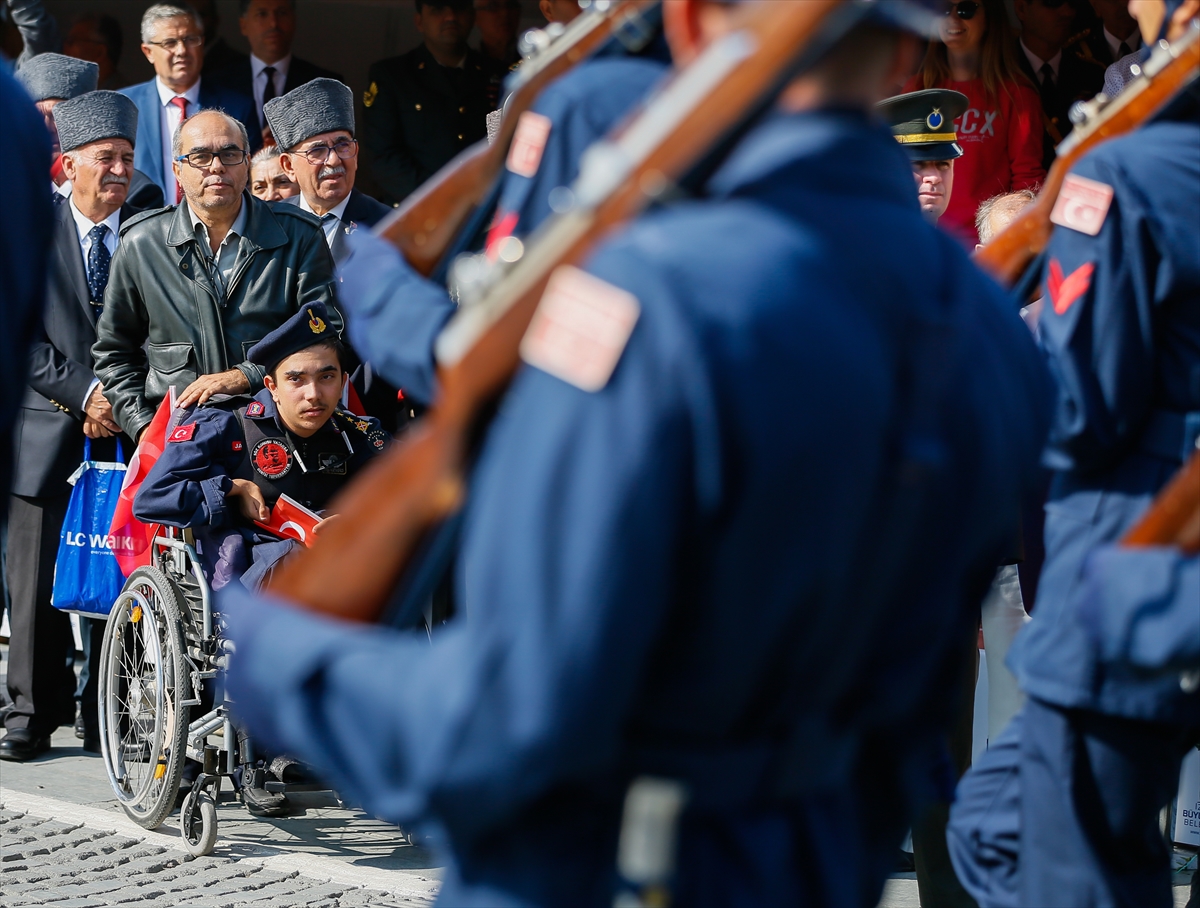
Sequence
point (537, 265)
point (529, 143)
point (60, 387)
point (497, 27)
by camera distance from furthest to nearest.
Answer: point (497, 27), point (60, 387), point (529, 143), point (537, 265)

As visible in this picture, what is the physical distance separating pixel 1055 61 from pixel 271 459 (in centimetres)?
406

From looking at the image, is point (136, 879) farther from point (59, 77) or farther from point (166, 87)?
point (166, 87)

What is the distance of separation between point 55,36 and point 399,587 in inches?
275

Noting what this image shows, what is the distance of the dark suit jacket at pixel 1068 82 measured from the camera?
6859 mm

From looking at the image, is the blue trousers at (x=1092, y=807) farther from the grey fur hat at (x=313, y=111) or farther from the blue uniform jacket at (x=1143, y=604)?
the grey fur hat at (x=313, y=111)

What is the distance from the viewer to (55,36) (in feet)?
24.9

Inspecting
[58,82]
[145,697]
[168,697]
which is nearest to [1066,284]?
[168,697]

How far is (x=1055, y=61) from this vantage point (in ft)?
23.1

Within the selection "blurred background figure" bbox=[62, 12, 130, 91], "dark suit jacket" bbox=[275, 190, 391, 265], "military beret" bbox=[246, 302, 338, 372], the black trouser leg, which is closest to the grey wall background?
"blurred background figure" bbox=[62, 12, 130, 91]

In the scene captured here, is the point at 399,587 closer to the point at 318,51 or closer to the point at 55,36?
the point at 55,36

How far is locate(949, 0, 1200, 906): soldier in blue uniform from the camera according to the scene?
2375 millimetres

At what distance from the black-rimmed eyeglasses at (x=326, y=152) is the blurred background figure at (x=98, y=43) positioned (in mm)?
2830

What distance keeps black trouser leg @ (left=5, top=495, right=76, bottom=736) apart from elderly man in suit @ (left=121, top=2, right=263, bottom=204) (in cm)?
173

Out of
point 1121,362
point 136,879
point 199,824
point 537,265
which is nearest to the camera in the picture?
point 537,265
